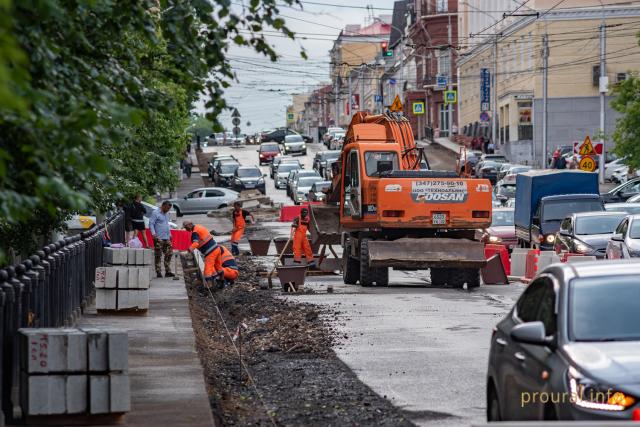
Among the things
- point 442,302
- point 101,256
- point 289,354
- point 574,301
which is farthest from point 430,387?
point 101,256

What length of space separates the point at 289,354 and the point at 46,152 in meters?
11.1

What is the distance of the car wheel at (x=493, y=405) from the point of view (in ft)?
31.6

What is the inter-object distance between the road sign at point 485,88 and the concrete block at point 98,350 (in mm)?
75376

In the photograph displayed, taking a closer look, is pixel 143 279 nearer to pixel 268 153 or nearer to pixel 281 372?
pixel 281 372

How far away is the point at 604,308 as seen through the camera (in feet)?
29.0

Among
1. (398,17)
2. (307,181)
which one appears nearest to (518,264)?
(307,181)

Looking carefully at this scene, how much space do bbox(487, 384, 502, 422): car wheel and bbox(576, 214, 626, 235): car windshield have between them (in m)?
21.3

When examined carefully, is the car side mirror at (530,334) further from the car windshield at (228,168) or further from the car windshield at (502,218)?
the car windshield at (228,168)

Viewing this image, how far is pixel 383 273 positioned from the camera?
95.0 ft

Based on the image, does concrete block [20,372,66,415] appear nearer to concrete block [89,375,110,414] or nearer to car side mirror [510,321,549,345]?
concrete block [89,375,110,414]

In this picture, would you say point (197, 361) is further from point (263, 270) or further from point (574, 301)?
point (263, 270)

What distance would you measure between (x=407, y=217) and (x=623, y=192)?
25.3 meters

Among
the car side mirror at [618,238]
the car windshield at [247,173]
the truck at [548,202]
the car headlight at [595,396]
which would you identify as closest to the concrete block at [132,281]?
the car side mirror at [618,238]

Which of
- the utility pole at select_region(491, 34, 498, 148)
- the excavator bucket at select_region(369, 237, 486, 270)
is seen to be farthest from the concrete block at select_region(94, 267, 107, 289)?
the utility pole at select_region(491, 34, 498, 148)
